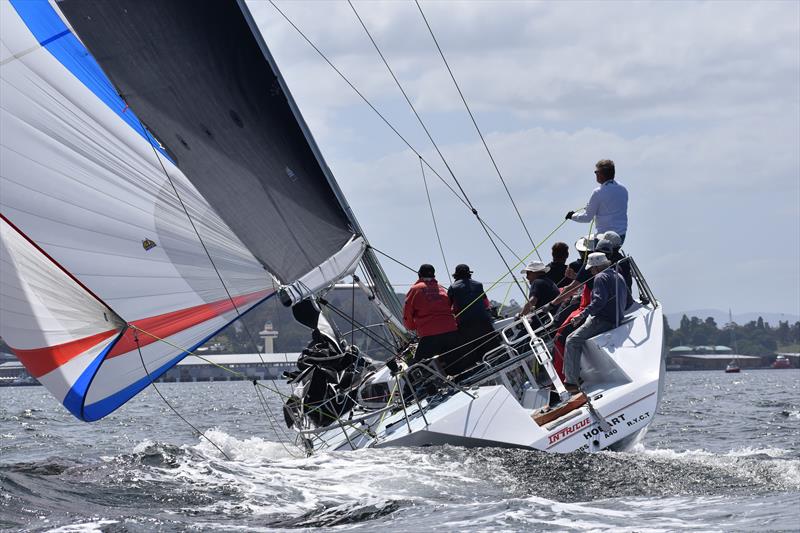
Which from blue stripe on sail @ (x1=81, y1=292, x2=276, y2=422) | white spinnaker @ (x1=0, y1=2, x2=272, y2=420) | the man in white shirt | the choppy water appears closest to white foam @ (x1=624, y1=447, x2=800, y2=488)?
the choppy water

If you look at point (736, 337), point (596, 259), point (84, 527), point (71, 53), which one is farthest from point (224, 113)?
point (736, 337)

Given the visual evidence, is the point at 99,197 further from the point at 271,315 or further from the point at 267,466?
the point at 271,315

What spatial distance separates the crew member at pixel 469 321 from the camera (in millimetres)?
9594

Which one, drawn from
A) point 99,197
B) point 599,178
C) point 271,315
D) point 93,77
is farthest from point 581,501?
point 271,315

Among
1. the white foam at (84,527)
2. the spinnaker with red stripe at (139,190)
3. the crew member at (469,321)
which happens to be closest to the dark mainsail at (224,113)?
the spinnaker with red stripe at (139,190)

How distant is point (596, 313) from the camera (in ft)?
30.4

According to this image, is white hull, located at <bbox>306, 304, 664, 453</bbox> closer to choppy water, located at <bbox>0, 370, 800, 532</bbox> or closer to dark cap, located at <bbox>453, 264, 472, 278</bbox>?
choppy water, located at <bbox>0, 370, 800, 532</bbox>

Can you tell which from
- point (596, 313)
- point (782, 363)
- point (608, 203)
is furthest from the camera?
point (782, 363)

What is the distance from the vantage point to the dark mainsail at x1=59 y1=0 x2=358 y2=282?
9398 mm

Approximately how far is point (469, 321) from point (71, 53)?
3.85 m

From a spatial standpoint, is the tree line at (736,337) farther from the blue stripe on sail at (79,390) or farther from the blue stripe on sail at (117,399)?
the blue stripe on sail at (79,390)

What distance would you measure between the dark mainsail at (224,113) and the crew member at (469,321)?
120 cm

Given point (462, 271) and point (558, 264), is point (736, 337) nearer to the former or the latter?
point (558, 264)

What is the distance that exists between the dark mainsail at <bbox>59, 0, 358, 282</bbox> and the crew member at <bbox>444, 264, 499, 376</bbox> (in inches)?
47.4
